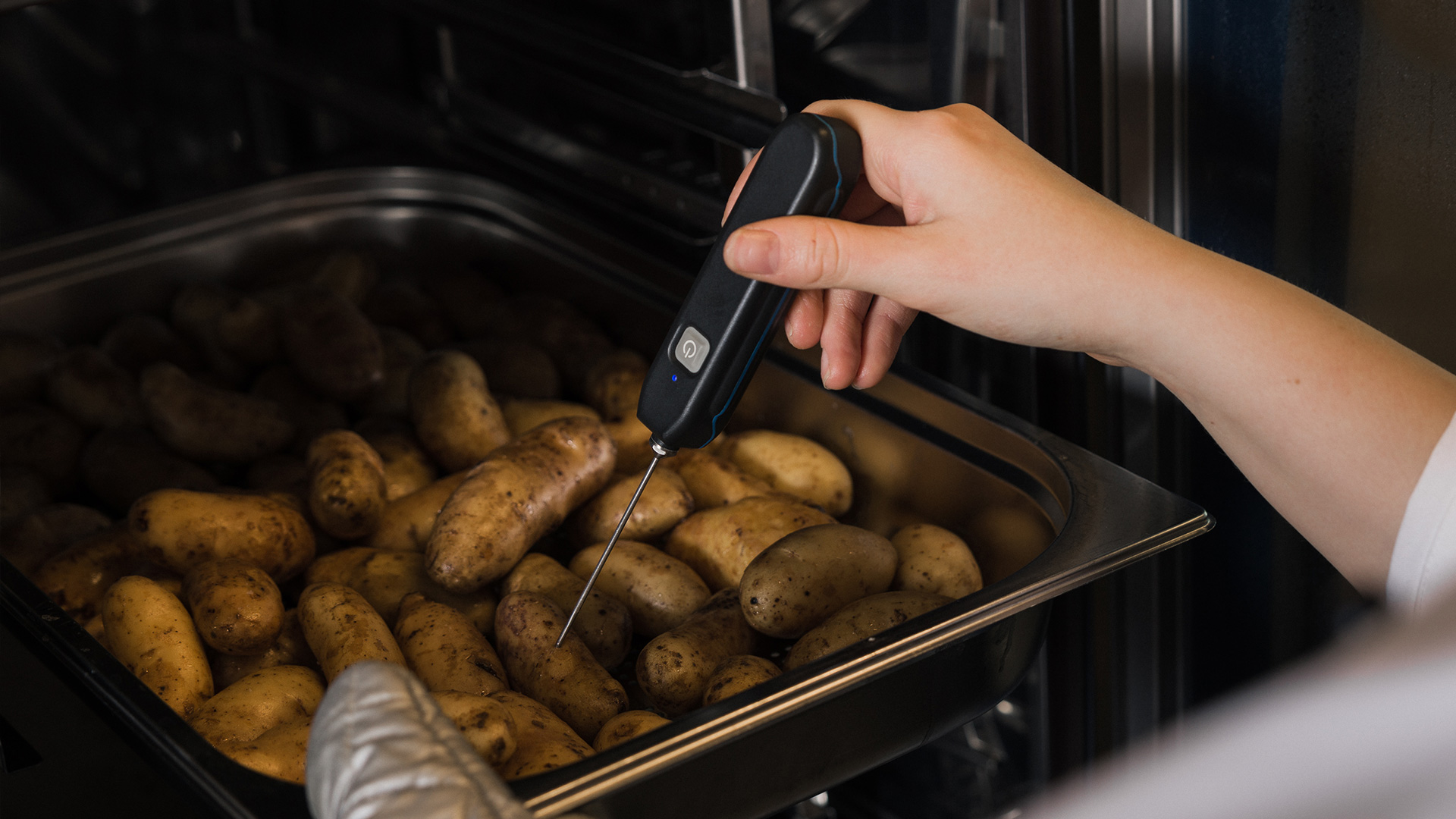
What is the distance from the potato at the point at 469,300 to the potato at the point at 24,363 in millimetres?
381

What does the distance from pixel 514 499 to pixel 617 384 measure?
0.78 ft

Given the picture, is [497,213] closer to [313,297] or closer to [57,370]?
[313,297]

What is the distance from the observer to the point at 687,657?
780 mm

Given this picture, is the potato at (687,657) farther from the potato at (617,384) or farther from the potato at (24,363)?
the potato at (24,363)

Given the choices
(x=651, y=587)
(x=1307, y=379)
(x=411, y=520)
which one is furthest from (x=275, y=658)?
(x=1307, y=379)

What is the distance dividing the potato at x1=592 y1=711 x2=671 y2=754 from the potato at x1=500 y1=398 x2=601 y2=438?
0.41 m

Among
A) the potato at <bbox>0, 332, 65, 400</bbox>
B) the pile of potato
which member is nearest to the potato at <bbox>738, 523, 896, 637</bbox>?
the pile of potato

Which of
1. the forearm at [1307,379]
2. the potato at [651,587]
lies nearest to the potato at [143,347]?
the potato at [651,587]

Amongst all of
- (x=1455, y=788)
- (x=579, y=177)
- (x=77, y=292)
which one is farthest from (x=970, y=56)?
(x=77, y=292)

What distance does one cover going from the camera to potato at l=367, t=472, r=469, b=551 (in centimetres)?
97

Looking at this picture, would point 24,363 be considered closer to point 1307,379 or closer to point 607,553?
point 607,553

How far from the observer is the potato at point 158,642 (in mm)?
779

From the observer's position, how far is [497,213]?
138 cm

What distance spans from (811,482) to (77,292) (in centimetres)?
84
